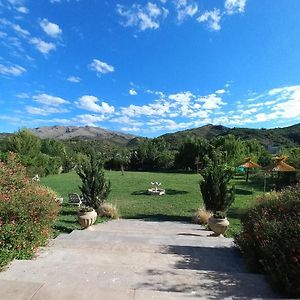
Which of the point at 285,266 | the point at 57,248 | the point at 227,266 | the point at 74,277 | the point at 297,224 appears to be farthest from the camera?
the point at 57,248

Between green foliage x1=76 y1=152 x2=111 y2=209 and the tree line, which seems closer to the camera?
green foliage x1=76 y1=152 x2=111 y2=209

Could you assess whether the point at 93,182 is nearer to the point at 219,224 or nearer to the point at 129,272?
the point at 219,224

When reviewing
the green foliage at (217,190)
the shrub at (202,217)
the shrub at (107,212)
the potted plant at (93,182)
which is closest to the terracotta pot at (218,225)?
the shrub at (202,217)

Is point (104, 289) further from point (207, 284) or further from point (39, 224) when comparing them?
point (39, 224)

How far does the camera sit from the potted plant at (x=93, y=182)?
13.1 metres

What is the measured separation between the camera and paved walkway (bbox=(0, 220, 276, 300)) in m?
3.46

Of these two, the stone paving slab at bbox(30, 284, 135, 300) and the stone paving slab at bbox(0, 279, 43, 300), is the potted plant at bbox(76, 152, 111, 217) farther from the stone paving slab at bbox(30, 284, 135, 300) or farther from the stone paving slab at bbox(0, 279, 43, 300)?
the stone paving slab at bbox(30, 284, 135, 300)

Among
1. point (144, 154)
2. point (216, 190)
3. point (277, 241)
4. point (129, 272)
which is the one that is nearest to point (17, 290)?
point (129, 272)

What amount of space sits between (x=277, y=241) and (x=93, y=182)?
9279mm

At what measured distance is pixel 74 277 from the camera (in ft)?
13.3

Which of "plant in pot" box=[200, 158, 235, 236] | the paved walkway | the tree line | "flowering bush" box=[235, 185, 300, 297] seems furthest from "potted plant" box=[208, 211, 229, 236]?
the tree line

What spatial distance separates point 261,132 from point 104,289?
310 ft

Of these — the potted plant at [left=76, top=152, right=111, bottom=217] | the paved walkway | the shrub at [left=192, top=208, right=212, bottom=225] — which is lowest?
the shrub at [left=192, top=208, right=212, bottom=225]

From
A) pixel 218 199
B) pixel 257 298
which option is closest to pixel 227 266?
pixel 257 298
